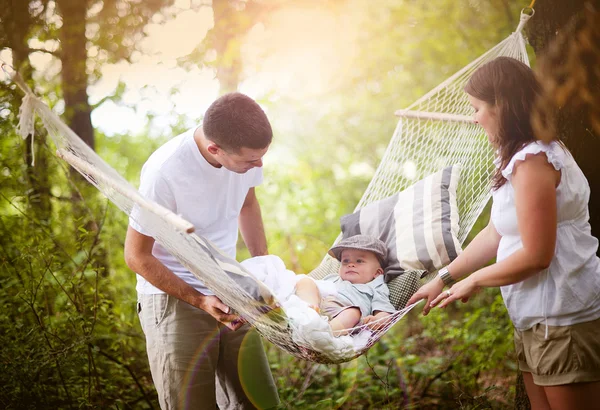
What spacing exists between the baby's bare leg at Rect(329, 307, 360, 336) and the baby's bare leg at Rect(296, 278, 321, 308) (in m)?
0.08

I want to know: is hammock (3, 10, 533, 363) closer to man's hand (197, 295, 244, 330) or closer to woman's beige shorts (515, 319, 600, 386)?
man's hand (197, 295, 244, 330)

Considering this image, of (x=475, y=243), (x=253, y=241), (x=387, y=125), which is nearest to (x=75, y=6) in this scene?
(x=253, y=241)

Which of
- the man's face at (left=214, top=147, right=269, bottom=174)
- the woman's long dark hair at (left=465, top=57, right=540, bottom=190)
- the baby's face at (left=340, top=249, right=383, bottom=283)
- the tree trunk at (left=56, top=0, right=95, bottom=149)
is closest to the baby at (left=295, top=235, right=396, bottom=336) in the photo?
the baby's face at (left=340, top=249, right=383, bottom=283)

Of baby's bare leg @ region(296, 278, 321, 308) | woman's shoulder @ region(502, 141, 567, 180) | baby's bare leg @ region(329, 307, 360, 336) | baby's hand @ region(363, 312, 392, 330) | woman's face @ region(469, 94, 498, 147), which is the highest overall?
woman's face @ region(469, 94, 498, 147)

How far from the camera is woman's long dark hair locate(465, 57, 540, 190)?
4.24 feet

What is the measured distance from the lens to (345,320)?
5.68ft

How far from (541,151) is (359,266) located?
36.5 inches

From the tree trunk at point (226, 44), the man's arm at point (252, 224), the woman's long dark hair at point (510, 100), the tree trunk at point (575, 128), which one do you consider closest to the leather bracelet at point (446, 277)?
the woman's long dark hair at point (510, 100)

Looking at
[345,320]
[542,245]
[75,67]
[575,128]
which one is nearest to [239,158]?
[345,320]

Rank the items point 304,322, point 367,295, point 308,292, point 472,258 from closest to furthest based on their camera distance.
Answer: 1. point 304,322
2. point 472,258
3. point 308,292
4. point 367,295

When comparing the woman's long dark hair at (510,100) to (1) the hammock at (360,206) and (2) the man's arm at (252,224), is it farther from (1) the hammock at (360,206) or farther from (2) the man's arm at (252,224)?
(2) the man's arm at (252,224)

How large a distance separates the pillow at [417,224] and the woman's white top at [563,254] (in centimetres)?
51

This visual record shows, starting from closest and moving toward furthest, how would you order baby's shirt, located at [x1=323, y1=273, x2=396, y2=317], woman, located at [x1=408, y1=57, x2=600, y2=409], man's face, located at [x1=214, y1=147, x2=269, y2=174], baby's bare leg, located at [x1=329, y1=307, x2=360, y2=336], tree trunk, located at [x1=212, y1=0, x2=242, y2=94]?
1. woman, located at [x1=408, y1=57, x2=600, y2=409]
2. man's face, located at [x1=214, y1=147, x2=269, y2=174]
3. baby's bare leg, located at [x1=329, y1=307, x2=360, y2=336]
4. baby's shirt, located at [x1=323, y1=273, x2=396, y2=317]
5. tree trunk, located at [x1=212, y1=0, x2=242, y2=94]

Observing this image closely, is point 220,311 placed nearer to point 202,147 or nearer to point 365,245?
point 202,147
